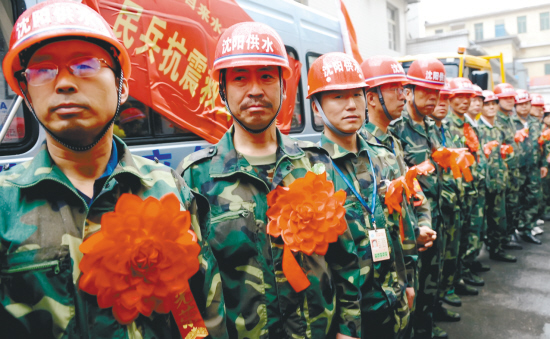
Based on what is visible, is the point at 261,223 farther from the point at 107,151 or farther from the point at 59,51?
the point at 59,51

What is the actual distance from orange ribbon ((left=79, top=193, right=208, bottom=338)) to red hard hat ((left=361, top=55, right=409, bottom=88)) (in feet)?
7.59

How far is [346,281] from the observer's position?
1897mm

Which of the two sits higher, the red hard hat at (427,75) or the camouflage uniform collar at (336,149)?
the red hard hat at (427,75)

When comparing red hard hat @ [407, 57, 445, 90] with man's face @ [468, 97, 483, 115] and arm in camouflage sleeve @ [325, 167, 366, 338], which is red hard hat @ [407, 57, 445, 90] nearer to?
arm in camouflage sleeve @ [325, 167, 366, 338]

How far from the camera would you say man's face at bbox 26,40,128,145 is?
118cm

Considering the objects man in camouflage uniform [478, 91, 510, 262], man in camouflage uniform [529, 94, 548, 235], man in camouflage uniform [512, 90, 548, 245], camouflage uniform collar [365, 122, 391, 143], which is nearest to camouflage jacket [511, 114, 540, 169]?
man in camouflage uniform [512, 90, 548, 245]

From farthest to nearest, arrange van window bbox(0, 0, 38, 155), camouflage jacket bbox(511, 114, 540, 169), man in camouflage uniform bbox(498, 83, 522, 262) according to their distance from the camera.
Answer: camouflage jacket bbox(511, 114, 540, 169) → man in camouflage uniform bbox(498, 83, 522, 262) → van window bbox(0, 0, 38, 155)

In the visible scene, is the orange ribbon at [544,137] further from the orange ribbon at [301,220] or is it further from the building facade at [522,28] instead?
the building facade at [522,28]

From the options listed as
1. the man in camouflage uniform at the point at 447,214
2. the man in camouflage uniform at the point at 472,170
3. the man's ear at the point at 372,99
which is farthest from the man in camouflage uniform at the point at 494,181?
the man's ear at the point at 372,99

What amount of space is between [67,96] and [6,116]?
4.87 ft

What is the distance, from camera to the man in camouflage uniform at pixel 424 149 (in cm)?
355

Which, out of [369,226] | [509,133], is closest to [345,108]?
[369,226]

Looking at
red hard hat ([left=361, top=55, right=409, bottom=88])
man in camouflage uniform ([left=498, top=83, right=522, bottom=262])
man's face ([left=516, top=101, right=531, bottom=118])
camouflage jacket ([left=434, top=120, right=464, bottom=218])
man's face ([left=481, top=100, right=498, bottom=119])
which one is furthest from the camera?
man's face ([left=516, top=101, right=531, bottom=118])

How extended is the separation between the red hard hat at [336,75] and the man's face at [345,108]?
57 mm
